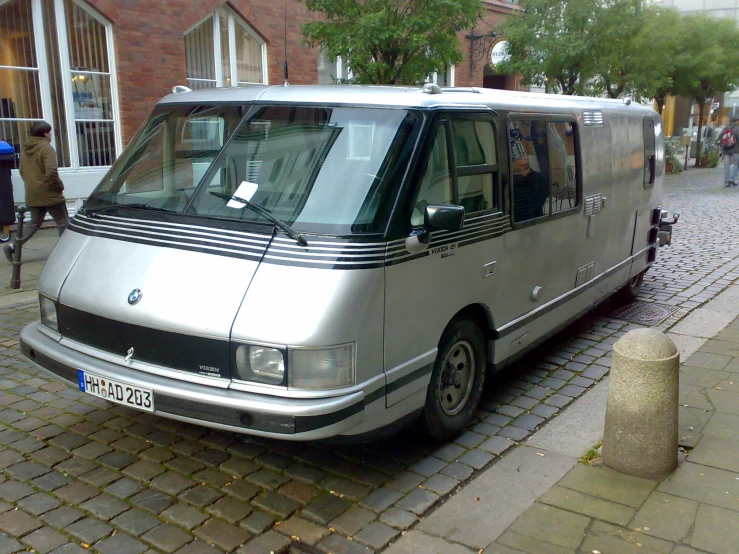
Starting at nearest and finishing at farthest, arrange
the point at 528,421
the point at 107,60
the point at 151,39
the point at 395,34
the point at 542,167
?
the point at 528,421, the point at 542,167, the point at 395,34, the point at 107,60, the point at 151,39

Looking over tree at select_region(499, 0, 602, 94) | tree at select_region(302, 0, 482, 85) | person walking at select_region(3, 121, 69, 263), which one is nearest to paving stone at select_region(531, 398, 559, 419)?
tree at select_region(302, 0, 482, 85)

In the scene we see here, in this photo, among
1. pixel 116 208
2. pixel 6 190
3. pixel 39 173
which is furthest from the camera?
pixel 6 190

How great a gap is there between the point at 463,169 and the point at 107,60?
1062 cm

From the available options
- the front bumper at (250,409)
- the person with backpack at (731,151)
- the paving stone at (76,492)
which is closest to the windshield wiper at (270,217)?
the front bumper at (250,409)

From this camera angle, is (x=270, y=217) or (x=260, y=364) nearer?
(x=260, y=364)

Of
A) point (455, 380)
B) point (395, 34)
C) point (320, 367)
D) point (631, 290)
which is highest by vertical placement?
point (395, 34)

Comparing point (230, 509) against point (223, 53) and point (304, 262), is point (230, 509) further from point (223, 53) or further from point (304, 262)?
point (223, 53)

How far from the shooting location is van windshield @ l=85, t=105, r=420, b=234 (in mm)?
3994

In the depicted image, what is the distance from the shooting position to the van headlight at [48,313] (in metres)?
4.41

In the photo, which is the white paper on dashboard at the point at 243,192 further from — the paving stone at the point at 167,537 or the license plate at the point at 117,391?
the paving stone at the point at 167,537

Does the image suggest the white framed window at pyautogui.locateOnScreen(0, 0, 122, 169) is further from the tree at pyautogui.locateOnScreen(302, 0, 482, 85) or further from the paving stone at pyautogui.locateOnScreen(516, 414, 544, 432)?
the paving stone at pyautogui.locateOnScreen(516, 414, 544, 432)

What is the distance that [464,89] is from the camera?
16.3 ft

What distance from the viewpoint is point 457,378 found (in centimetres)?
473

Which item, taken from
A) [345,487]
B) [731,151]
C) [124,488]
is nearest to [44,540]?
[124,488]
